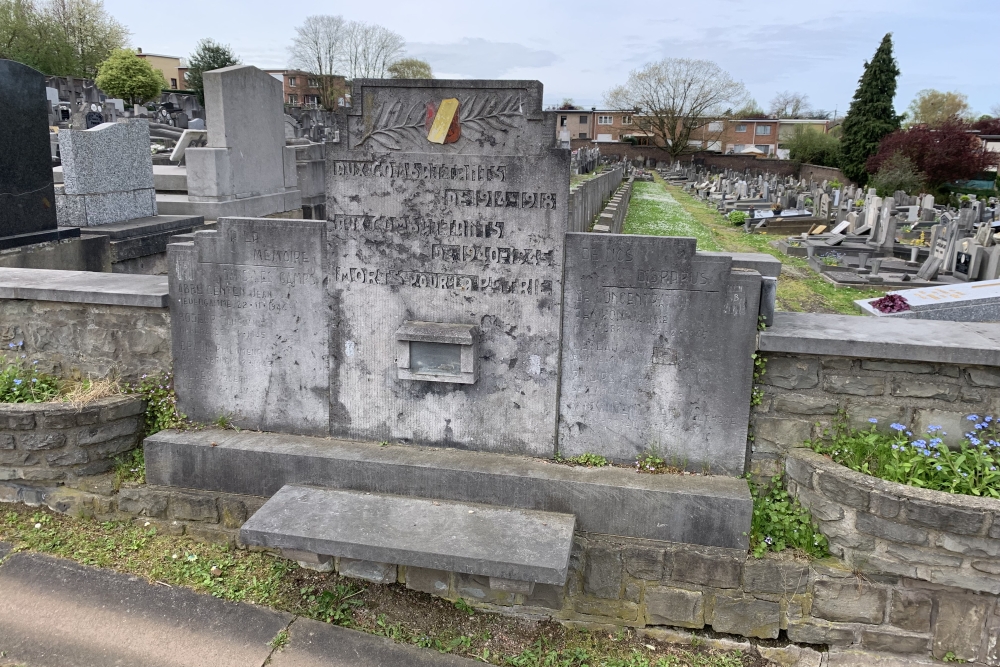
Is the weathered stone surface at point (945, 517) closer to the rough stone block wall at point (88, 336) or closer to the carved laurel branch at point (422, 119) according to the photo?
the carved laurel branch at point (422, 119)

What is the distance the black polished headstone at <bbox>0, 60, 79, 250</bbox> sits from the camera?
6066mm

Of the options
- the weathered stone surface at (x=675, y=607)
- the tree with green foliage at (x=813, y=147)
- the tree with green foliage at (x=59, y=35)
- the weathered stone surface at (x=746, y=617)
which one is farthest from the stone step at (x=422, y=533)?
the tree with green foliage at (x=813, y=147)

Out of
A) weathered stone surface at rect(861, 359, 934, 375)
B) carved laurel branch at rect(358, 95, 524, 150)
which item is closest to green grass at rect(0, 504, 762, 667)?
weathered stone surface at rect(861, 359, 934, 375)

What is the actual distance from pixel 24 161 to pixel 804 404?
6.64m

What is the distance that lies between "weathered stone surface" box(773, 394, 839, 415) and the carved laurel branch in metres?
2.04

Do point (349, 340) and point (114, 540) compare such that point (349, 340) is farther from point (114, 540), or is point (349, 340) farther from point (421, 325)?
point (114, 540)

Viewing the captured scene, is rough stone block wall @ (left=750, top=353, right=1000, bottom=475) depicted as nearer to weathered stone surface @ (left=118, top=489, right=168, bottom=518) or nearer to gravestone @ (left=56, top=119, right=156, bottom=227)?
weathered stone surface @ (left=118, top=489, right=168, bottom=518)

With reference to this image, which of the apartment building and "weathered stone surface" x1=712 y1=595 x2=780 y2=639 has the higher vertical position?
the apartment building

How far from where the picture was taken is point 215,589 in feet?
12.9

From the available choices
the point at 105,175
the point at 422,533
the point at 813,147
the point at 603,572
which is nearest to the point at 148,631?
the point at 422,533

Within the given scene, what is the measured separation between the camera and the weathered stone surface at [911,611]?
3451mm

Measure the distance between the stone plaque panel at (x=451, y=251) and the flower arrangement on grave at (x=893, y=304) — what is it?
14.8 feet

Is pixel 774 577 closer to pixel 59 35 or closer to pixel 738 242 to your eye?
pixel 738 242

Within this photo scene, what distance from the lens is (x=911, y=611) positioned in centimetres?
347
